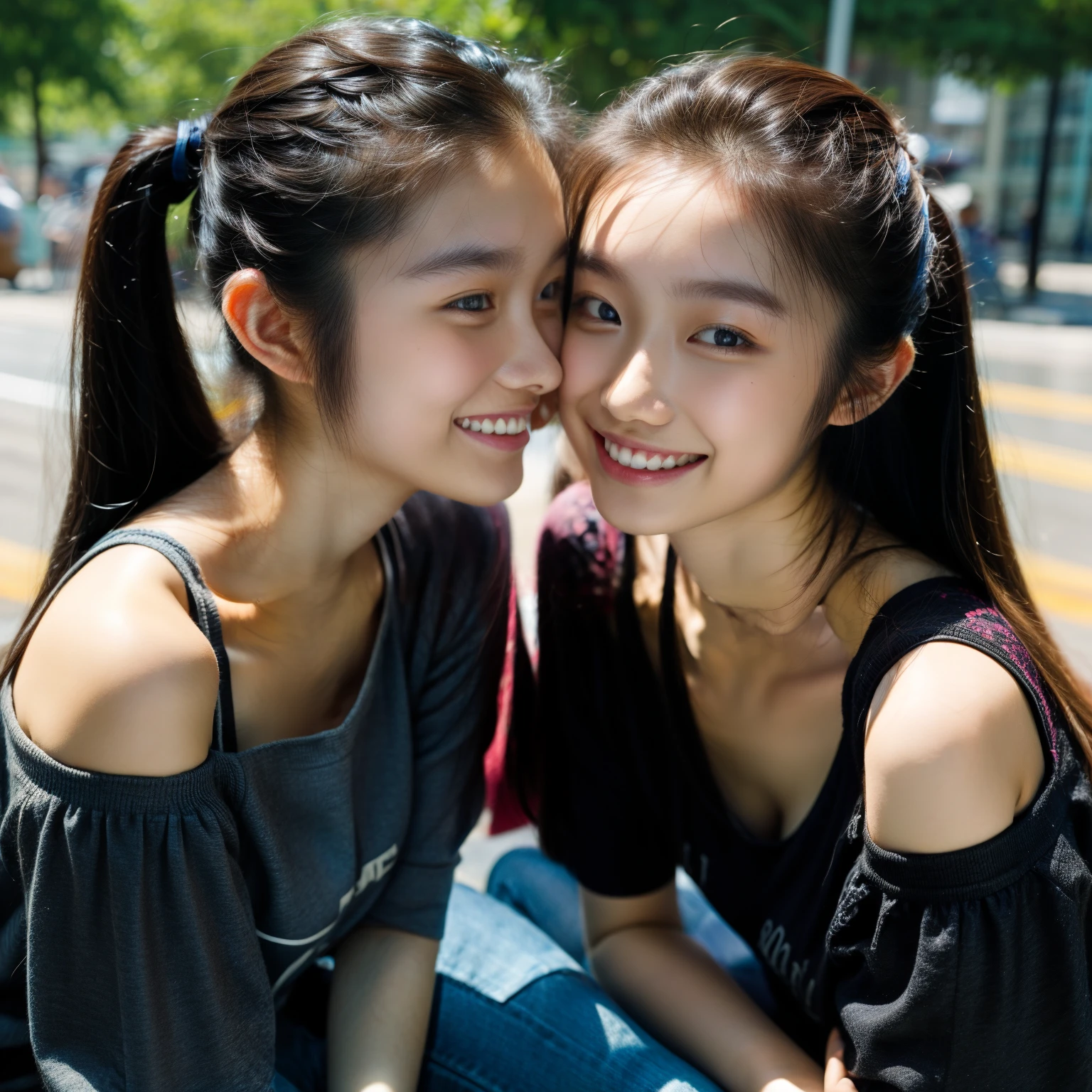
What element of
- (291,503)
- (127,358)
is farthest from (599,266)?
(127,358)

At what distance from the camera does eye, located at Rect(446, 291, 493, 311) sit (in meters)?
1.76

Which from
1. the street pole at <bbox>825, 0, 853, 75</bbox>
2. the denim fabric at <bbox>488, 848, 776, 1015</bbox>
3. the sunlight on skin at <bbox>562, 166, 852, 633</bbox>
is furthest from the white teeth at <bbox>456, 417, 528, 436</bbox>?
the street pole at <bbox>825, 0, 853, 75</bbox>

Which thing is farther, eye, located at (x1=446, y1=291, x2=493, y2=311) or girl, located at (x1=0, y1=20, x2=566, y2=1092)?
eye, located at (x1=446, y1=291, x2=493, y2=311)

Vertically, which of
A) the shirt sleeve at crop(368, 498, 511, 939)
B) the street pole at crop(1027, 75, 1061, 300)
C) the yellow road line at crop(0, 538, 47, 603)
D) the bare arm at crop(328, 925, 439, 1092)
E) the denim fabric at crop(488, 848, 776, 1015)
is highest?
the shirt sleeve at crop(368, 498, 511, 939)

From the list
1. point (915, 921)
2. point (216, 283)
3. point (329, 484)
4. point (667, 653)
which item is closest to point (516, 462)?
point (329, 484)

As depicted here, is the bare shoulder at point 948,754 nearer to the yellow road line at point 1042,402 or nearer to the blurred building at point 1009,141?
the yellow road line at point 1042,402

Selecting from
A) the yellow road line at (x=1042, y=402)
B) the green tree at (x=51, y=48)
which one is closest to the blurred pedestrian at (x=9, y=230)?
the green tree at (x=51, y=48)

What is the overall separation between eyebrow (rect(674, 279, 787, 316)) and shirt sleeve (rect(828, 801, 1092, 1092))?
745mm

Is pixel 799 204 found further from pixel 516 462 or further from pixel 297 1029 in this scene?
pixel 297 1029

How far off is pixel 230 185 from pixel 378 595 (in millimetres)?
719

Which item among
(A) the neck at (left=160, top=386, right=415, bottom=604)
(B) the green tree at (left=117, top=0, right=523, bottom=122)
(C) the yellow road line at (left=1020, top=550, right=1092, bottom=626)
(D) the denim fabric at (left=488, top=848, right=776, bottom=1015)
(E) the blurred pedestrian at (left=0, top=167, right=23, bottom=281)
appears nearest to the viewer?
(A) the neck at (left=160, top=386, right=415, bottom=604)

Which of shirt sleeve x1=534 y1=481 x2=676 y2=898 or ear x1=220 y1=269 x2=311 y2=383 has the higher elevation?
ear x1=220 y1=269 x2=311 y2=383

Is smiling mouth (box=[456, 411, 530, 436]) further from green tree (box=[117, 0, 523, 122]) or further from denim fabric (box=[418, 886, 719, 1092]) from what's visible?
green tree (box=[117, 0, 523, 122])

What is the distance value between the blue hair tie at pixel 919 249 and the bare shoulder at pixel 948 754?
53 centimetres
